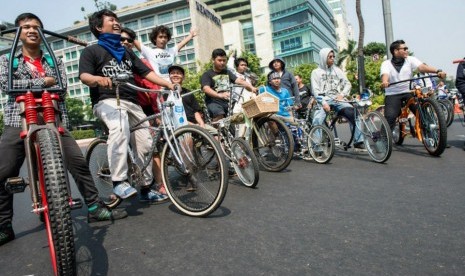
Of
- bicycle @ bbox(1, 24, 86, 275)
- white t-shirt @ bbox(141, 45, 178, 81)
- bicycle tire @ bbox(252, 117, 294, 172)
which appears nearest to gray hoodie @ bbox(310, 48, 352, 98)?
bicycle tire @ bbox(252, 117, 294, 172)

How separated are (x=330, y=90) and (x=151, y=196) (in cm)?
372

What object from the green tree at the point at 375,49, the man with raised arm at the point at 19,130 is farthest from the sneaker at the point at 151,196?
the green tree at the point at 375,49

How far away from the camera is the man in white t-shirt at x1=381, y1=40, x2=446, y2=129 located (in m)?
6.04

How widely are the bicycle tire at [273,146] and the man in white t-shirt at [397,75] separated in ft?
7.57

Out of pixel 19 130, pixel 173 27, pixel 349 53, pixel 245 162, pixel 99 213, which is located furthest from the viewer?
pixel 173 27

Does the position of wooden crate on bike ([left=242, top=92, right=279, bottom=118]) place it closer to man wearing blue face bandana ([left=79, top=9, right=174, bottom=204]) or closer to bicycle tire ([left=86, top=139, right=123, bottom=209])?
man wearing blue face bandana ([left=79, top=9, right=174, bottom=204])

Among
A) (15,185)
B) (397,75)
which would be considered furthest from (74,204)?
(397,75)

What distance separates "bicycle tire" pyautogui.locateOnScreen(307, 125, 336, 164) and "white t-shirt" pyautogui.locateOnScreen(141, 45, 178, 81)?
8.31 feet

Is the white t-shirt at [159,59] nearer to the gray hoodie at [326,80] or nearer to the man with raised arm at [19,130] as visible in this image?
the man with raised arm at [19,130]

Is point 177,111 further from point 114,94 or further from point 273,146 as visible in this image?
point 273,146

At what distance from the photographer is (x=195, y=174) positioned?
10.6 ft

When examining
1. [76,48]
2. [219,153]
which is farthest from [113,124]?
[76,48]

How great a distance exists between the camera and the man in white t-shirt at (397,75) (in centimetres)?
604

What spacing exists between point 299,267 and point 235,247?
0.52m
